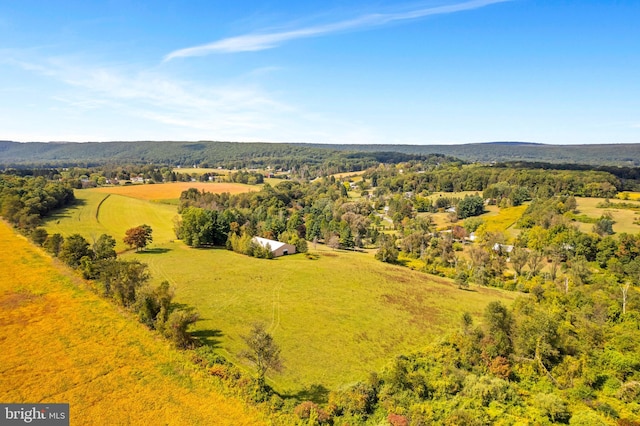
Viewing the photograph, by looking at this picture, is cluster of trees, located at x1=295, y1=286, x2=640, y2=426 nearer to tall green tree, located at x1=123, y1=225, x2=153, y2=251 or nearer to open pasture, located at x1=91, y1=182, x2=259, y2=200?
tall green tree, located at x1=123, y1=225, x2=153, y2=251

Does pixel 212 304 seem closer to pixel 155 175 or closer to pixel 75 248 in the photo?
pixel 75 248

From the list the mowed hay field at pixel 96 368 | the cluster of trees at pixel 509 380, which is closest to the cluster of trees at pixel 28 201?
the mowed hay field at pixel 96 368

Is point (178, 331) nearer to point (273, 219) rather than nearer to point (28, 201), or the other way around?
point (273, 219)

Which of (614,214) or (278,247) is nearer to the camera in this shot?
(278,247)

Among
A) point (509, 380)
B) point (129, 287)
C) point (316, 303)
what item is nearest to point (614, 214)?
point (509, 380)

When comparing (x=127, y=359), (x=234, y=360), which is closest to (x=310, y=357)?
(x=234, y=360)
